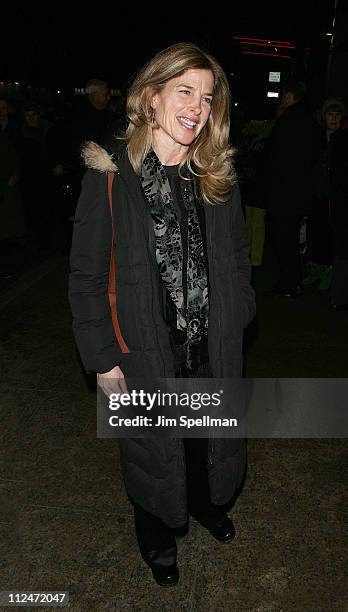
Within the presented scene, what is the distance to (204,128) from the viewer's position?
249 centimetres

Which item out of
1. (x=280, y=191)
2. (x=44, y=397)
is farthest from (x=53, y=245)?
(x=44, y=397)

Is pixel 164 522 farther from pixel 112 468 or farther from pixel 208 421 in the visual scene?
pixel 112 468

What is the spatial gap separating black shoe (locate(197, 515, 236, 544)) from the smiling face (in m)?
1.77

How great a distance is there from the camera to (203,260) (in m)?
2.35

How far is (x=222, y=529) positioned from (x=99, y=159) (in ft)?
6.14

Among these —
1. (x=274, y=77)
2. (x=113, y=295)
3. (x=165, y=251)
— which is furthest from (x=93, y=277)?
(x=274, y=77)

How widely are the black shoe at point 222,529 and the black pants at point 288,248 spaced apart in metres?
3.79

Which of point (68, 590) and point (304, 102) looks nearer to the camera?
point (68, 590)

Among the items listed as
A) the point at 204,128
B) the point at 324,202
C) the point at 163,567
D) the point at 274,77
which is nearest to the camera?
the point at 204,128

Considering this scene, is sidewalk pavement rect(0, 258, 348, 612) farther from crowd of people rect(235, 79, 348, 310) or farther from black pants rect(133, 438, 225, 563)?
crowd of people rect(235, 79, 348, 310)

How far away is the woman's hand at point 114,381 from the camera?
2367mm

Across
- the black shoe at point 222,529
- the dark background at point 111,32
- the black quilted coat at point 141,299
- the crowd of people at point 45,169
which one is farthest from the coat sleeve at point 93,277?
the dark background at point 111,32

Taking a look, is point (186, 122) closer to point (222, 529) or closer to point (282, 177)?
point (222, 529)

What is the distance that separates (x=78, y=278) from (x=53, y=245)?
6.42 metres
